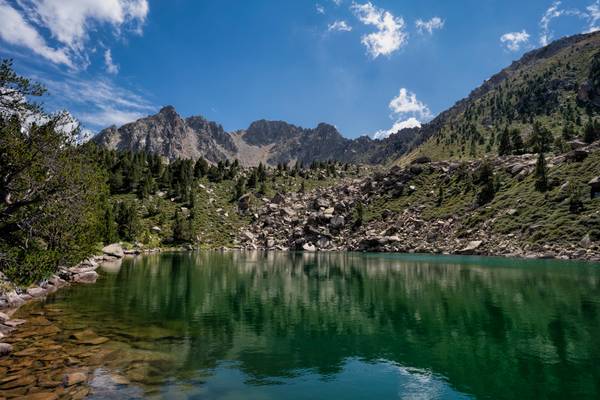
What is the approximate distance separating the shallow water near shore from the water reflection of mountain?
0.13m

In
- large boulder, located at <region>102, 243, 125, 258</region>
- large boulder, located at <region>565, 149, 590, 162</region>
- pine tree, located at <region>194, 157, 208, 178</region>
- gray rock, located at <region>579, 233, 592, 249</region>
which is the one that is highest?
pine tree, located at <region>194, 157, 208, 178</region>

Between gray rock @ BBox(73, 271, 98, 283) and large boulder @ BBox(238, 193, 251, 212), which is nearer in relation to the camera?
gray rock @ BBox(73, 271, 98, 283)

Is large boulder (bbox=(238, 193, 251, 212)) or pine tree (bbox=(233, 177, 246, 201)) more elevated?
pine tree (bbox=(233, 177, 246, 201))

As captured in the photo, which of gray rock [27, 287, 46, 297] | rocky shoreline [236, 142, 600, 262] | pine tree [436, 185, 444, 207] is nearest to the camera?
gray rock [27, 287, 46, 297]

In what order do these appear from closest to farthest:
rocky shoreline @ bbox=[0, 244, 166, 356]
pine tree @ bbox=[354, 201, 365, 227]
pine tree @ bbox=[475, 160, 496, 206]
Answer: rocky shoreline @ bbox=[0, 244, 166, 356], pine tree @ bbox=[475, 160, 496, 206], pine tree @ bbox=[354, 201, 365, 227]

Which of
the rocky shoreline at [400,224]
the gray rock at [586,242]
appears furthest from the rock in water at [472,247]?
the gray rock at [586,242]

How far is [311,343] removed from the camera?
24719mm

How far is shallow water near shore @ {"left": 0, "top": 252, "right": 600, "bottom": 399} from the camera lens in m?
17.2

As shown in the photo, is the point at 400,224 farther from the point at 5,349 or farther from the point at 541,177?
the point at 5,349

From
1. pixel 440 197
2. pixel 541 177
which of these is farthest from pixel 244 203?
pixel 541 177

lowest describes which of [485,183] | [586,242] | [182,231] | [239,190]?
[586,242]

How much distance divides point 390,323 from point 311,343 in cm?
805

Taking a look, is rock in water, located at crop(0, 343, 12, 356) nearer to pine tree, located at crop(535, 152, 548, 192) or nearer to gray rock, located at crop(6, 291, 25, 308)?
gray rock, located at crop(6, 291, 25, 308)

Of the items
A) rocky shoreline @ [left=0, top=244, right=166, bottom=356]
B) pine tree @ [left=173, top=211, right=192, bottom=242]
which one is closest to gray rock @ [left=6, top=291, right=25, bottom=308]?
rocky shoreline @ [left=0, top=244, right=166, bottom=356]
